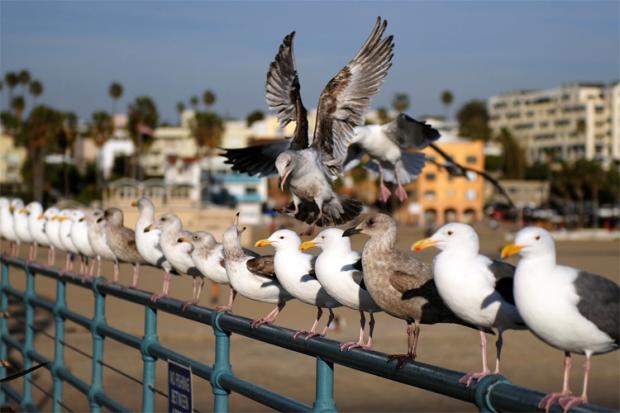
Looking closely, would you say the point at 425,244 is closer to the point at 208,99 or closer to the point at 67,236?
the point at 67,236

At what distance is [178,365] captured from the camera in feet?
17.1

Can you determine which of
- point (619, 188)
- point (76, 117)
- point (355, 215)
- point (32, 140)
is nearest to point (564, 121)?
point (619, 188)

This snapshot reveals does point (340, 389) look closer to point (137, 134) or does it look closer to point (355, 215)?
point (355, 215)

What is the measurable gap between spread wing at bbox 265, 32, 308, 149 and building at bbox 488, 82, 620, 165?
373ft

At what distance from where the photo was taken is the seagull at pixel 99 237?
27.2 ft

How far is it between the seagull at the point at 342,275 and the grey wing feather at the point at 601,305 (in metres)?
1.35

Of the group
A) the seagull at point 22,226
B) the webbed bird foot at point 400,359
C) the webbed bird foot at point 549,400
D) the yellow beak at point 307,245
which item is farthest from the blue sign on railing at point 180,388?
the seagull at point 22,226

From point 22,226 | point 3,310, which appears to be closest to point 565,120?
point 22,226

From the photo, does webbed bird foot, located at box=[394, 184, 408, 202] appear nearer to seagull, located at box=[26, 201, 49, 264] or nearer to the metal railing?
the metal railing

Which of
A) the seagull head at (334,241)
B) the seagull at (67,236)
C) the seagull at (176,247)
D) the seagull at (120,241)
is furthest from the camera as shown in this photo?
the seagull at (67,236)

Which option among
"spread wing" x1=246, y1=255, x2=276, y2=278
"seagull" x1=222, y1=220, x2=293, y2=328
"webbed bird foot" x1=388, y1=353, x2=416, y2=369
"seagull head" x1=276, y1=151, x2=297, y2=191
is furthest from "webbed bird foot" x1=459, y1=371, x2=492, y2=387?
"seagull head" x1=276, y1=151, x2=297, y2=191

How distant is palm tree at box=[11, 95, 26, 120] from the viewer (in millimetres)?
112562

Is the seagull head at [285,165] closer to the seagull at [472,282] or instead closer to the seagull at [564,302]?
the seagull at [472,282]

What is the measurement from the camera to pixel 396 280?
4.11 meters
